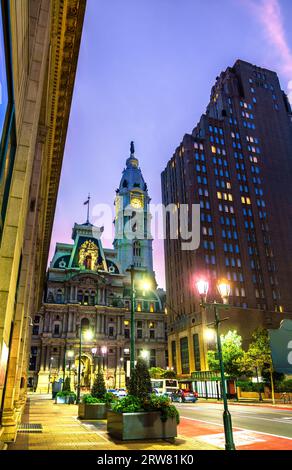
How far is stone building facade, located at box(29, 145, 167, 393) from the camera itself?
252ft

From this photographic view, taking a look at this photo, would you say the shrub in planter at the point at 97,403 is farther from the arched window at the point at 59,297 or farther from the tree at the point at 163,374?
the arched window at the point at 59,297

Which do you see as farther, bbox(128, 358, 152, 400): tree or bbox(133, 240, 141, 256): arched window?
bbox(133, 240, 141, 256): arched window

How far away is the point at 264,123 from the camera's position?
100 meters

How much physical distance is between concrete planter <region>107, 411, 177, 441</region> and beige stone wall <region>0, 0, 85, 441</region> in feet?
12.7

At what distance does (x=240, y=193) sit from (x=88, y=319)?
4918cm

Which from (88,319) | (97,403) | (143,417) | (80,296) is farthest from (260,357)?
(80,296)

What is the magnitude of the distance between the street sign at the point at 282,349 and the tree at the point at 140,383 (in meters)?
35.5

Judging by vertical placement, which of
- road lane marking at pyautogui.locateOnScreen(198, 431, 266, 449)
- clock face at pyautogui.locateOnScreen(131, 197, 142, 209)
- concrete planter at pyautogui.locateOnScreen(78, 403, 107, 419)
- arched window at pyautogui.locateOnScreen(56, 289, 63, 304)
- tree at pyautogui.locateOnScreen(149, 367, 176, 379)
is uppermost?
clock face at pyautogui.locateOnScreen(131, 197, 142, 209)

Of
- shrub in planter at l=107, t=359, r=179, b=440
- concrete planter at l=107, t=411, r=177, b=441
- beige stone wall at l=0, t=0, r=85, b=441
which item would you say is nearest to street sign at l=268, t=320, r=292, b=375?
shrub in planter at l=107, t=359, r=179, b=440

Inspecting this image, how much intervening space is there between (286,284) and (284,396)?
46.4 metres

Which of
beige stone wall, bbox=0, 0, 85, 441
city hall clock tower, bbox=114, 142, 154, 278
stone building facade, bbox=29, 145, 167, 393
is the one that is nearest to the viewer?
beige stone wall, bbox=0, 0, 85, 441

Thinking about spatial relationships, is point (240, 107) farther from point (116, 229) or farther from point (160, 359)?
point (160, 359)

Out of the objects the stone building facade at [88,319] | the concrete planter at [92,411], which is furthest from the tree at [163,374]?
the concrete planter at [92,411]

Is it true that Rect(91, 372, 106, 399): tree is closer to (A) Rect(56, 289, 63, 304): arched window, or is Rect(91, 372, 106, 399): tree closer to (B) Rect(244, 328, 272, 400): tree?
(B) Rect(244, 328, 272, 400): tree
